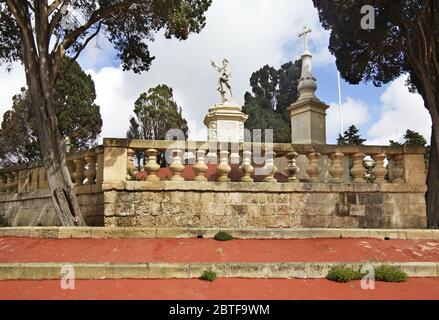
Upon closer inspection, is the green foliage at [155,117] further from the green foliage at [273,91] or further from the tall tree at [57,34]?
the tall tree at [57,34]

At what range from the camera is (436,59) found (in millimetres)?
10023

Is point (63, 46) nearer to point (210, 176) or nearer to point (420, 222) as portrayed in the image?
point (210, 176)

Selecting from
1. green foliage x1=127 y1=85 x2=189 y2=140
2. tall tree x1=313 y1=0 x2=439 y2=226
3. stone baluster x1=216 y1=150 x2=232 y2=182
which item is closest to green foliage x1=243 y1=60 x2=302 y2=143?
green foliage x1=127 y1=85 x2=189 y2=140

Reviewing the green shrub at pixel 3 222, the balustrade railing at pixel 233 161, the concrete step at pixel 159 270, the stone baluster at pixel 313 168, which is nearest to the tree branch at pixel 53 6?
the balustrade railing at pixel 233 161

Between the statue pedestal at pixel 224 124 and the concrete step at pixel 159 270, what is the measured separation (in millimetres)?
9128

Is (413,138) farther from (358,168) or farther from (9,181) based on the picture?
(9,181)

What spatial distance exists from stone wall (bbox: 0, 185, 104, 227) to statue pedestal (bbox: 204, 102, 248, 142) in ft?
22.0

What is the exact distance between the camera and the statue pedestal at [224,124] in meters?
14.8

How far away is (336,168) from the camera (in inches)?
342

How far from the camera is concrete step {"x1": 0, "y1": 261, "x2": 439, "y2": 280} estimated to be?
5492 mm

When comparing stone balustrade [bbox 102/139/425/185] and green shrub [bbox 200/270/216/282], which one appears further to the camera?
stone balustrade [bbox 102/139/425/185]

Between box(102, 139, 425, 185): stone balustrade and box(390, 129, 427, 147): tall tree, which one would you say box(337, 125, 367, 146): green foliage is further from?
box(102, 139, 425, 185): stone balustrade

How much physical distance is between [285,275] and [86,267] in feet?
9.37

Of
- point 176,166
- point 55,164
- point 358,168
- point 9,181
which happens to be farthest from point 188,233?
point 9,181
